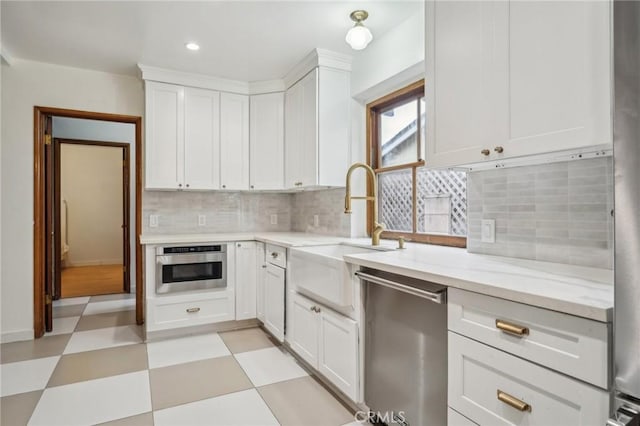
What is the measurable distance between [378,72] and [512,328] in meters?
2.20

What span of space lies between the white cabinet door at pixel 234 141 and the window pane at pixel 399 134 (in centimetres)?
144

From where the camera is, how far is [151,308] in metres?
3.03

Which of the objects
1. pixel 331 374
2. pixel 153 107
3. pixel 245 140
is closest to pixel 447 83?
pixel 331 374

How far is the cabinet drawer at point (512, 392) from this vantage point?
37.0 inches

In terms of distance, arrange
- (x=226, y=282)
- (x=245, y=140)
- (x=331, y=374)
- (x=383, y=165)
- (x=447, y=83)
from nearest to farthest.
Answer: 1. (x=447, y=83)
2. (x=331, y=374)
3. (x=383, y=165)
4. (x=226, y=282)
5. (x=245, y=140)

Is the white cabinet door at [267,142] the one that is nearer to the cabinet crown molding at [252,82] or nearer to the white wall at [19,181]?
the cabinet crown molding at [252,82]

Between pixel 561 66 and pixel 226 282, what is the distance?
287 centimetres

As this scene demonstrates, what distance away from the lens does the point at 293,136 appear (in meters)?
3.45

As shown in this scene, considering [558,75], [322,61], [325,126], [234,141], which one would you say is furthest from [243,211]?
[558,75]

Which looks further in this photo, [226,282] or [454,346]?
[226,282]

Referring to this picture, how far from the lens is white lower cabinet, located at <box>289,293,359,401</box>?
6.18ft

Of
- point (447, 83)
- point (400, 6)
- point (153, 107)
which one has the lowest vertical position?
point (447, 83)

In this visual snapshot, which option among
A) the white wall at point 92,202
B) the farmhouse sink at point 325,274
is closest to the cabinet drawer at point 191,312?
the farmhouse sink at point 325,274

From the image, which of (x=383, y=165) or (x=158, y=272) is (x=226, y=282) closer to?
(x=158, y=272)
